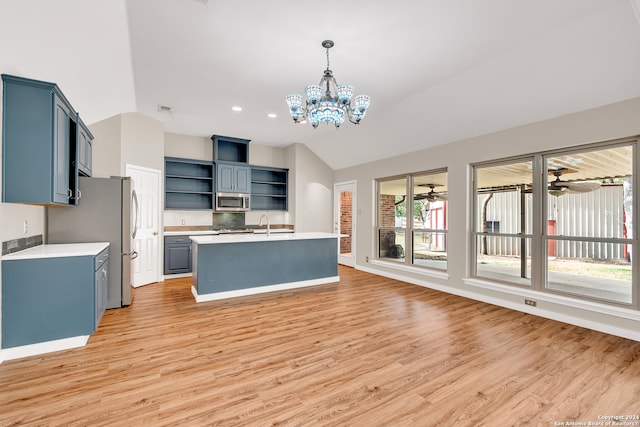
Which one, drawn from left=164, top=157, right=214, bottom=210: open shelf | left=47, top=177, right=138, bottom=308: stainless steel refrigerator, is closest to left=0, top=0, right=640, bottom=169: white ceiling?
left=47, top=177, right=138, bottom=308: stainless steel refrigerator

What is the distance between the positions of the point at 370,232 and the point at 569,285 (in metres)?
3.47

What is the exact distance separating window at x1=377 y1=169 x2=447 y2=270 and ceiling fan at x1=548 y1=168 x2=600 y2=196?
1562 millimetres

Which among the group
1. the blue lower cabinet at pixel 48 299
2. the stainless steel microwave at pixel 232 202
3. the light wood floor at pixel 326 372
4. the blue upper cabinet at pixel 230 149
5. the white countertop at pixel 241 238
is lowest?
the light wood floor at pixel 326 372

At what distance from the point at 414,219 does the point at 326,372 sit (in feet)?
13.1

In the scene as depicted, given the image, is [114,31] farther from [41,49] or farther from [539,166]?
[539,166]

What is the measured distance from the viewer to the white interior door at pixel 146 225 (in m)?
5.02

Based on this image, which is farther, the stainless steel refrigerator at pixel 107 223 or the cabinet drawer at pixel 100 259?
the stainless steel refrigerator at pixel 107 223

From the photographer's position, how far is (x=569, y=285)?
12.3 feet

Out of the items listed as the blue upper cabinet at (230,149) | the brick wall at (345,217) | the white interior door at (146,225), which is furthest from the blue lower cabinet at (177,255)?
the brick wall at (345,217)

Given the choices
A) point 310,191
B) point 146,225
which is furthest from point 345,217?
point 146,225

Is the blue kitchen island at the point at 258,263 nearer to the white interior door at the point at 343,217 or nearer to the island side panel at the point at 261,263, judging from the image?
the island side panel at the point at 261,263

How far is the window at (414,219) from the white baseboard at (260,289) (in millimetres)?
1549

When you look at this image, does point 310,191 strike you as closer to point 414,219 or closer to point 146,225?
point 414,219

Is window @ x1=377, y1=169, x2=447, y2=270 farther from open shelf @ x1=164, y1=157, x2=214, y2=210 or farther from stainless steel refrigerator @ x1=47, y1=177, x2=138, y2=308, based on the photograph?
stainless steel refrigerator @ x1=47, y1=177, x2=138, y2=308
